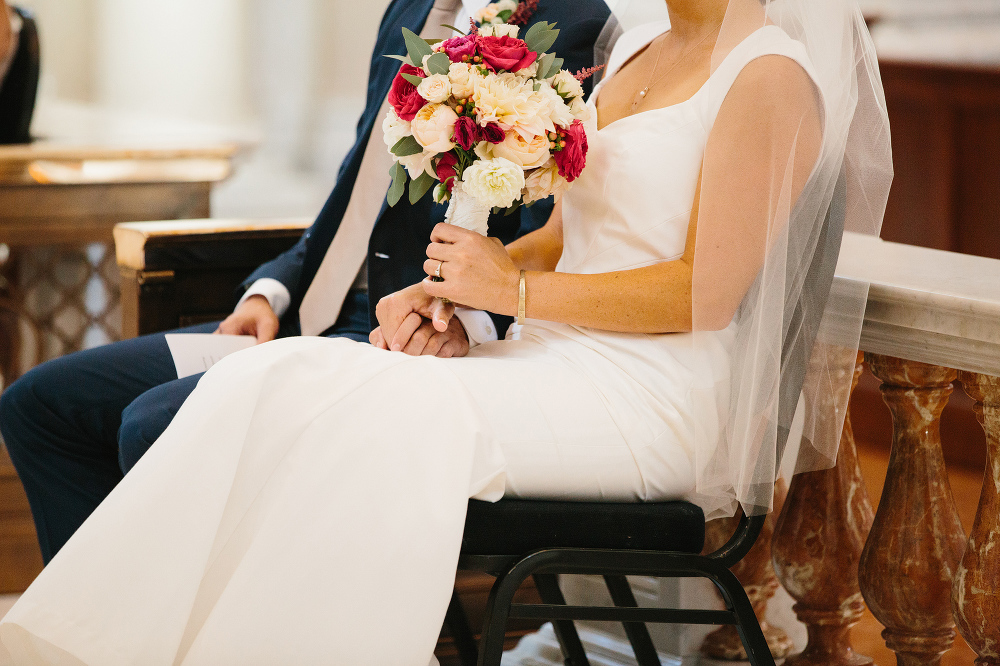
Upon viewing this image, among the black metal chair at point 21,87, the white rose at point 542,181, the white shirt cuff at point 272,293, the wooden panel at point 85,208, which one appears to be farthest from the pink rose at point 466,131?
the black metal chair at point 21,87

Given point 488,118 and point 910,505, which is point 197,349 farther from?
point 910,505

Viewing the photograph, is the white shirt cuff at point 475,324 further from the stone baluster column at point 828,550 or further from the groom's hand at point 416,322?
the stone baluster column at point 828,550

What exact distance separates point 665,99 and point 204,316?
1.22 metres

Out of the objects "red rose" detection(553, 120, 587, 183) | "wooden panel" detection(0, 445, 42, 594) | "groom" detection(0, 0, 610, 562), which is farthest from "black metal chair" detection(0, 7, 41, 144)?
"red rose" detection(553, 120, 587, 183)

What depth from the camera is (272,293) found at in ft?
7.13

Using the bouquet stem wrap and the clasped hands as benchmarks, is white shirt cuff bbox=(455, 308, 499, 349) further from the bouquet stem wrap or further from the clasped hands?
the bouquet stem wrap

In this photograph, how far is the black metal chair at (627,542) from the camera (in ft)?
4.47

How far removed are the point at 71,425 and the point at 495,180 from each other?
987 millimetres

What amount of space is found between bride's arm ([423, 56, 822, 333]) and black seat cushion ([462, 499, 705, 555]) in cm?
26

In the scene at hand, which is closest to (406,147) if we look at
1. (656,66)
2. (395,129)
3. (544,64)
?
(395,129)

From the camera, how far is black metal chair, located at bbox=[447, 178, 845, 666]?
1.36 meters

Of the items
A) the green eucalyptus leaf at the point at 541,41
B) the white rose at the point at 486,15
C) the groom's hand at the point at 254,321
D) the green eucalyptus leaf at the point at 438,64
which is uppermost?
the white rose at the point at 486,15

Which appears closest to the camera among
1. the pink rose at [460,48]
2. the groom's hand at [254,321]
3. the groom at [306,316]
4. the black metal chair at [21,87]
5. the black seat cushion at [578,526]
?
the black seat cushion at [578,526]

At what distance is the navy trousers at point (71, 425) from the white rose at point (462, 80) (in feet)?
2.72
